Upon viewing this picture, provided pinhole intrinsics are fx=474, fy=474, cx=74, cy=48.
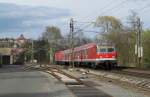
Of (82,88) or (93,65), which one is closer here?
(82,88)

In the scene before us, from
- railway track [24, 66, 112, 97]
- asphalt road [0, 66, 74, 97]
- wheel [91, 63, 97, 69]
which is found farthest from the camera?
wheel [91, 63, 97, 69]

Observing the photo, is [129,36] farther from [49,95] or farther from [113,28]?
[49,95]

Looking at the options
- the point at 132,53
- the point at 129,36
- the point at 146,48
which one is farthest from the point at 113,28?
the point at 146,48

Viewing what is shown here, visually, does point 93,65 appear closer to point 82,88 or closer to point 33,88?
point 33,88

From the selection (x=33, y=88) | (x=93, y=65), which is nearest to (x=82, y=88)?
(x=33, y=88)

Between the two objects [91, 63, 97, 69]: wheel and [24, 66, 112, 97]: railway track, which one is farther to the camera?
[91, 63, 97, 69]: wheel

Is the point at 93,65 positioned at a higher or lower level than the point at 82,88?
higher

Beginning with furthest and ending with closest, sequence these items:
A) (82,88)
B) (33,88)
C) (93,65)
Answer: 1. (93,65)
2. (33,88)
3. (82,88)

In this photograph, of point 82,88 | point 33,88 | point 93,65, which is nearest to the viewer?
point 82,88

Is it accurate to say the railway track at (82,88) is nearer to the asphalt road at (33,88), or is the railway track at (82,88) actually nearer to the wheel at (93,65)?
the asphalt road at (33,88)

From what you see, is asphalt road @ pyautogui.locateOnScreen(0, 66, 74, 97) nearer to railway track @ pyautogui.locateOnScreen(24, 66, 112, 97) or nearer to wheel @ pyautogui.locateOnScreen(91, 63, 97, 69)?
railway track @ pyautogui.locateOnScreen(24, 66, 112, 97)

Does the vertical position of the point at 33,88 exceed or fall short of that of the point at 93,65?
it falls short

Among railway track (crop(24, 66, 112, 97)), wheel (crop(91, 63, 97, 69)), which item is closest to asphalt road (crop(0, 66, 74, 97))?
railway track (crop(24, 66, 112, 97))

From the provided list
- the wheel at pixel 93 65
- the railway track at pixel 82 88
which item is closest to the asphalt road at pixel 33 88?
the railway track at pixel 82 88
